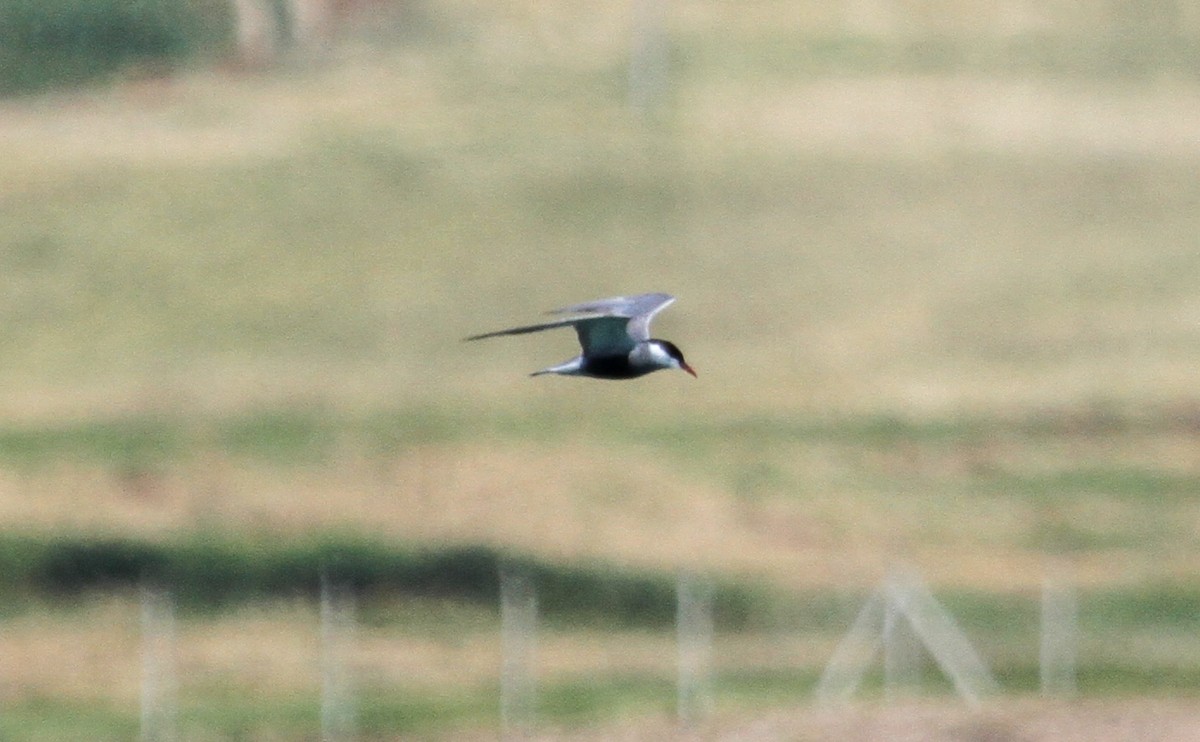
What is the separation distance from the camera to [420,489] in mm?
42594

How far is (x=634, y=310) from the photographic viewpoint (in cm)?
1288

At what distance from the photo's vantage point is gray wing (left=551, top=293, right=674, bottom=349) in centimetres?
1234

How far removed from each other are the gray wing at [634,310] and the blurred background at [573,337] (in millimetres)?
18355

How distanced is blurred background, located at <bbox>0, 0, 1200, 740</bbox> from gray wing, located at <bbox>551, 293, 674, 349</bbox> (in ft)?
60.2

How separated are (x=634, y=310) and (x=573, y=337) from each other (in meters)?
33.7

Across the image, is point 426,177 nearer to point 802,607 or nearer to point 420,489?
point 420,489

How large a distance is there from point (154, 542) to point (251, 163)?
11.7 metres

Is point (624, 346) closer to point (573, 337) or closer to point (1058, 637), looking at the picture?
point (1058, 637)

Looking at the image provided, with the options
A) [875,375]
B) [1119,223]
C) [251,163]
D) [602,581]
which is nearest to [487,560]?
[602,581]

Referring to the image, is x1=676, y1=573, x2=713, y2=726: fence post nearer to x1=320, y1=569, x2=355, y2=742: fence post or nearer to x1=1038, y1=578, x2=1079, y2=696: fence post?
x1=320, y1=569, x2=355, y2=742: fence post

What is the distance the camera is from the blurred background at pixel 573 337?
36.4 meters

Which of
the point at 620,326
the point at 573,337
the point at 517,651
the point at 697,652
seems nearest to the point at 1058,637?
the point at 697,652

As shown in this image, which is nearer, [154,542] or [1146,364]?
[154,542]

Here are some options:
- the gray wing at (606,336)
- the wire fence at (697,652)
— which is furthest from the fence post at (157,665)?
the gray wing at (606,336)
